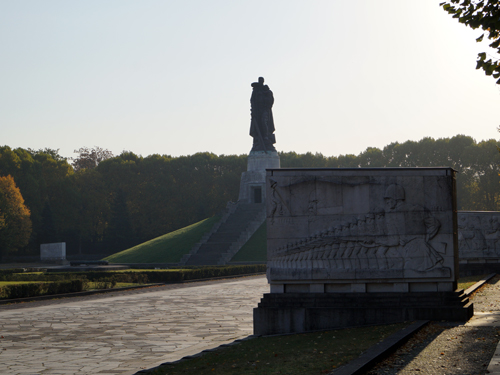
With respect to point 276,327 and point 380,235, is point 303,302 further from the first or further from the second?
point 380,235

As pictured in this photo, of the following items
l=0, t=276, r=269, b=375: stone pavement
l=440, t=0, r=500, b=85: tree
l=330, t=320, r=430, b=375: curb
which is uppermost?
l=440, t=0, r=500, b=85: tree

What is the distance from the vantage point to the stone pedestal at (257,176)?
55000 millimetres

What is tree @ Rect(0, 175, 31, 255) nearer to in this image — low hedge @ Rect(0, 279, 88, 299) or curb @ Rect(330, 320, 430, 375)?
low hedge @ Rect(0, 279, 88, 299)

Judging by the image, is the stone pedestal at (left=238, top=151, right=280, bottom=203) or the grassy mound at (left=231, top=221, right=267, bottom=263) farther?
the stone pedestal at (left=238, top=151, right=280, bottom=203)

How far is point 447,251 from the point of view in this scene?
1212 cm

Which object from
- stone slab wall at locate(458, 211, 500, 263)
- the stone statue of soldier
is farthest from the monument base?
the stone statue of soldier

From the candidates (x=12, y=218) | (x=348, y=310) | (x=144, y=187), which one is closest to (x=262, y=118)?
(x=144, y=187)

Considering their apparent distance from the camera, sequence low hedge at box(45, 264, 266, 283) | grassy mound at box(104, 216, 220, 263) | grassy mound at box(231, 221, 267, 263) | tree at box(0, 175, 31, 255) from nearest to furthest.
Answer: low hedge at box(45, 264, 266, 283), grassy mound at box(231, 221, 267, 263), grassy mound at box(104, 216, 220, 263), tree at box(0, 175, 31, 255)

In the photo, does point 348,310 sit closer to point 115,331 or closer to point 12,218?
point 115,331

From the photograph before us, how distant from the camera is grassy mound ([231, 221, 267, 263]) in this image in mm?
43062

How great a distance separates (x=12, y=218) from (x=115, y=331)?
5074 centimetres

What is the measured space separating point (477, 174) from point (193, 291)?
55.7 meters

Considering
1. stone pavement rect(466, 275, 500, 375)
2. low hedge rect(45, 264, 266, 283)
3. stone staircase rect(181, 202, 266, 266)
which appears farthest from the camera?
stone staircase rect(181, 202, 266, 266)

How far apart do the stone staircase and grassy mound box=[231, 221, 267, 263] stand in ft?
1.30
